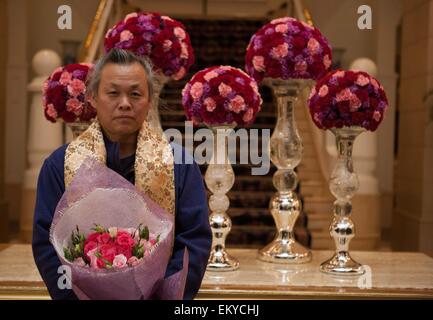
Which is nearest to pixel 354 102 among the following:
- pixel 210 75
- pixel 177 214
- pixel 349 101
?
pixel 349 101

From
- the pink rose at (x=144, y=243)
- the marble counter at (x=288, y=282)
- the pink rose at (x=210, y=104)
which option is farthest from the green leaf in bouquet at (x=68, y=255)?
the pink rose at (x=210, y=104)

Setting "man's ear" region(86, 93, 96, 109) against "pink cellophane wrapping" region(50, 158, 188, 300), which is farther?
"man's ear" region(86, 93, 96, 109)

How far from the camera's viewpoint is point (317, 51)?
4164 millimetres

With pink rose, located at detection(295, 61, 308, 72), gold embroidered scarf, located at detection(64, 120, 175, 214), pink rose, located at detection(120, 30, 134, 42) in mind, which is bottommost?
gold embroidered scarf, located at detection(64, 120, 175, 214)

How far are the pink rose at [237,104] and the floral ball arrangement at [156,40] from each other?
2.04 ft

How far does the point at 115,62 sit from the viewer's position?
2.26 m

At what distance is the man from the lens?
226cm

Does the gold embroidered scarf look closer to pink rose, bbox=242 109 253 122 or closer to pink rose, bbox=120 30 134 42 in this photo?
pink rose, bbox=242 109 253 122

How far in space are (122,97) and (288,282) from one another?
1.96m

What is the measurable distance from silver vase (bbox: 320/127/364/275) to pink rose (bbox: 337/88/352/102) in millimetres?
234

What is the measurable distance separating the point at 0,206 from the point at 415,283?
5834 millimetres

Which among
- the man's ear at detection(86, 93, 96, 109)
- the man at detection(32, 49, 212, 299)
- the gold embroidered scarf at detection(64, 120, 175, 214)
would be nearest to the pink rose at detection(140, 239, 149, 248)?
the man at detection(32, 49, 212, 299)
